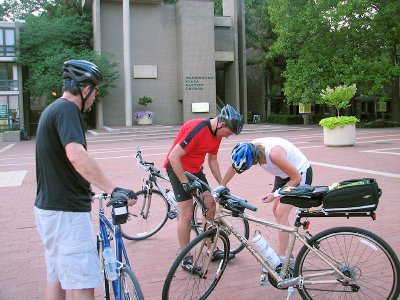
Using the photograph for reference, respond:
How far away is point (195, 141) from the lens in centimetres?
404

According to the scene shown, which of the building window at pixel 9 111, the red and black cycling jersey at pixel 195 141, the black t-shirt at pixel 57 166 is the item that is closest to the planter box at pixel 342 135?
the red and black cycling jersey at pixel 195 141

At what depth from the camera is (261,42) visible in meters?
37.8

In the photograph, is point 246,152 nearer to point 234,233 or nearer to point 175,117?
point 234,233

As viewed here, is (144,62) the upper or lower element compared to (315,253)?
upper

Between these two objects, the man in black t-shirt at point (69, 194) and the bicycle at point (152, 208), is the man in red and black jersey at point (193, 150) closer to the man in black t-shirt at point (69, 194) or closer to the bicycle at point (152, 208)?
the bicycle at point (152, 208)

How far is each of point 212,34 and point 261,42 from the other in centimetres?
852

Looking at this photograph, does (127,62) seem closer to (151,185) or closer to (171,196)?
(151,185)

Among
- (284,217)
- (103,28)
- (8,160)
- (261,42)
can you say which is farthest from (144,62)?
(284,217)

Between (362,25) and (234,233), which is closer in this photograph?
(234,233)

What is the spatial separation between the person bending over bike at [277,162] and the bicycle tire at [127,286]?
1237 millimetres

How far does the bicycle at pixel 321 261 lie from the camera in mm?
3127

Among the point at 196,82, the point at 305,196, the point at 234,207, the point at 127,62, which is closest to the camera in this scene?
the point at 305,196

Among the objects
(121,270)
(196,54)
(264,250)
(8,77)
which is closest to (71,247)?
(121,270)

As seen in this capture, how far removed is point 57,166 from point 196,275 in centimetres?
160
